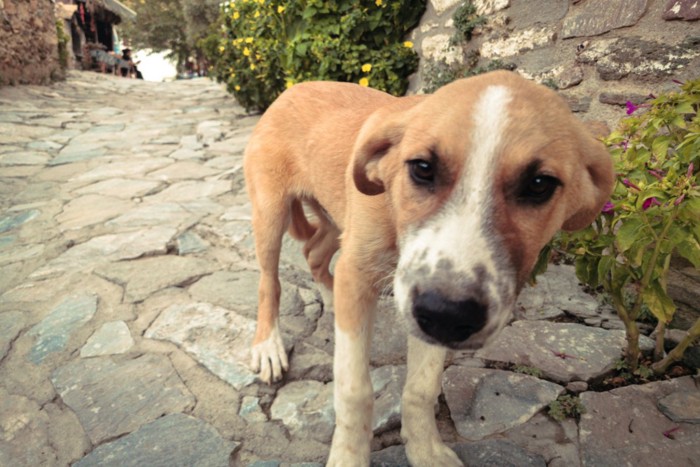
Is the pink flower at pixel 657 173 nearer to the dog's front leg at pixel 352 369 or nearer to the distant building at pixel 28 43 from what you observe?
the dog's front leg at pixel 352 369

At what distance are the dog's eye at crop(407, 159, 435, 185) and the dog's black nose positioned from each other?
1.49 ft

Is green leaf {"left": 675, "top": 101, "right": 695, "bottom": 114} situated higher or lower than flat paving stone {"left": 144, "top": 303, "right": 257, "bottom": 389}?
higher

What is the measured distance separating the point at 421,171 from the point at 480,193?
0.25 meters

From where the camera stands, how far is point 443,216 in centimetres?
155

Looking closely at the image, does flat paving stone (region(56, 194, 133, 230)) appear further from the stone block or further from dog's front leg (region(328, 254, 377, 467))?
the stone block

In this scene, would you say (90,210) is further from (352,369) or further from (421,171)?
(421,171)

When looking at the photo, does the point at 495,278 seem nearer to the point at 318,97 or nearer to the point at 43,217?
the point at 318,97

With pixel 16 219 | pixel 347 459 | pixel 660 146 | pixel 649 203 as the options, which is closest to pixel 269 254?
pixel 347 459

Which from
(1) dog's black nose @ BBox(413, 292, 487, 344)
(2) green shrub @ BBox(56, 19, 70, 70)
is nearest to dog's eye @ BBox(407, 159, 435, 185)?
(1) dog's black nose @ BBox(413, 292, 487, 344)

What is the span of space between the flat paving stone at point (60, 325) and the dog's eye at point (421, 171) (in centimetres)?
225

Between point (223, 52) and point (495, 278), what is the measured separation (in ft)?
29.9

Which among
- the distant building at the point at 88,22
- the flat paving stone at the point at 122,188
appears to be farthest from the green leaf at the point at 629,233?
the distant building at the point at 88,22

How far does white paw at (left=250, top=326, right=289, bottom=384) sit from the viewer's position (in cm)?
251

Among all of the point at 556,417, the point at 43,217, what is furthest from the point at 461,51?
the point at 43,217
